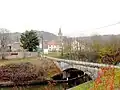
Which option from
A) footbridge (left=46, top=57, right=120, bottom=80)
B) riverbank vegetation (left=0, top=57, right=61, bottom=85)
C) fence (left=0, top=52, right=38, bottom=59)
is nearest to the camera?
footbridge (left=46, top=57, right=120, bottom=80)

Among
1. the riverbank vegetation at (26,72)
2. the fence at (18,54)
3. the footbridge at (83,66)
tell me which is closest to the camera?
the footbridge at (83,66)

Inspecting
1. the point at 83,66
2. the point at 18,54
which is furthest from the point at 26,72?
the point at 18,54

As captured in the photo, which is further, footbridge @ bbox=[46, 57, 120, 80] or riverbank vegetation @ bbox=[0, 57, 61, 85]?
riverbank vegetation @ bbox=[0, 57, 61, 85]

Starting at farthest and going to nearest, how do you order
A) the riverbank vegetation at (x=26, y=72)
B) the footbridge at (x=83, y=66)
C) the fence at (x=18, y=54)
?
the fence at (x=18, y=54) < the riverbank vegetation at (x=26, y=72) < the footbridge at (x=83, y=66)

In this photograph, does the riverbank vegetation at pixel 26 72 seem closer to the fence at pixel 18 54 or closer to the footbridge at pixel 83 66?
the footbridge at pixel 83 66

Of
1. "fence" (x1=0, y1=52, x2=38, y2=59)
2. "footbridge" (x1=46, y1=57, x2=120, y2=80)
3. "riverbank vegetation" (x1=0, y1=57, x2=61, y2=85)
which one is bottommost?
"riverbank vegetation" (x1=0, y1=57, x2=61, y2=85)

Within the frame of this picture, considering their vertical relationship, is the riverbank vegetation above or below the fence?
below

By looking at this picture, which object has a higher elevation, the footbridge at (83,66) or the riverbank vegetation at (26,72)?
the footbridge at (83,66)

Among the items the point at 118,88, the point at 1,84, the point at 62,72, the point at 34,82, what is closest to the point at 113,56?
the point at 62,72

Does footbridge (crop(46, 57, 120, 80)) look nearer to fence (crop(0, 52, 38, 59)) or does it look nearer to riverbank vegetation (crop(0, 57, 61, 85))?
riverbank vegetation (crop(0, 57, 61, 85))

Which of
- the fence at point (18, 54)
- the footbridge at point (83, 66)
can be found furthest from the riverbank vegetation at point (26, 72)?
the fence at point (18, 54)

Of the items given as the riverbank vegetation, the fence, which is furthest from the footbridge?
the fence

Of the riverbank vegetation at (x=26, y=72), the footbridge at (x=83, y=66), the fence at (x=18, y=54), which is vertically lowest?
the riverbank vegetation at (x=26, y=72)

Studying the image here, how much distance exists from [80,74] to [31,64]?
781 cm
